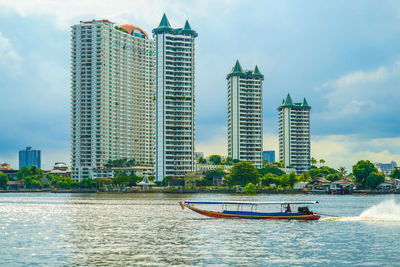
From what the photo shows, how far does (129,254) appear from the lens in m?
51.9

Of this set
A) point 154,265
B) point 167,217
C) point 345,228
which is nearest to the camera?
point 154,265

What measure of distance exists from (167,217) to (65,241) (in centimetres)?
3588

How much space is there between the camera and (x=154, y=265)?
4603 cm

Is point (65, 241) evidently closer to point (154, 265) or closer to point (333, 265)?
point (154, 265)

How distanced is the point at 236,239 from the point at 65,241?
2044cm

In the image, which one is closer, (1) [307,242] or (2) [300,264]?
(2) [300,264]

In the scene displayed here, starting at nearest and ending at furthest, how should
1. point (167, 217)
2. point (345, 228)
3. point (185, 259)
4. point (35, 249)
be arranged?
1. point (185, 259)
2. point (35, 249)
3. point (345, 228)
4. point (167, 217)

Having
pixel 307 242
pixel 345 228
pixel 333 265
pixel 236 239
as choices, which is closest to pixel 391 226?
pixel 345 228

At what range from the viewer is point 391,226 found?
77688 millimetres

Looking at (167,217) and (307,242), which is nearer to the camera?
(307,242)

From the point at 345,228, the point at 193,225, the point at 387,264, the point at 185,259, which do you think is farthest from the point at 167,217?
the point at 387,264

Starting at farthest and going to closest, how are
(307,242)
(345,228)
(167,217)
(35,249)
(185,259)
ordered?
(167,217), (345,228), (307,242), (35,249), (185,259)

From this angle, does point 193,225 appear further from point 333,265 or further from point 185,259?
point 333,265

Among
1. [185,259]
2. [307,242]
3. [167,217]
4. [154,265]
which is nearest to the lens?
[154,265]
